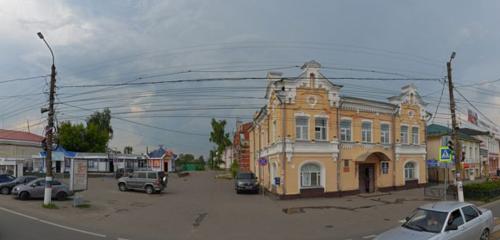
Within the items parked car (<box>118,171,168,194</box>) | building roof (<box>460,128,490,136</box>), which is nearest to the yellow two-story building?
parked car (<box>118,171,168,194</box>)

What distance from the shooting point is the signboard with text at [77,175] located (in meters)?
26.4

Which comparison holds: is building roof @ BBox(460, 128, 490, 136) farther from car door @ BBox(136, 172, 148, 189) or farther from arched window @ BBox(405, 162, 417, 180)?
car door @ BBox(136, 172, 148, 189)

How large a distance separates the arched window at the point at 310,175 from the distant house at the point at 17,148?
47.9m

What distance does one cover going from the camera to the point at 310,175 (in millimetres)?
32625

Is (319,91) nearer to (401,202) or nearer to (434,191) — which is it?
(401,202)

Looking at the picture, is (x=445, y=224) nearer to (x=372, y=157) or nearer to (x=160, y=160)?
(x=372, y=157)

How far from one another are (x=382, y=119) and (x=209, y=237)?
25.2 meters

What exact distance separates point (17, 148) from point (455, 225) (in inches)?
3054

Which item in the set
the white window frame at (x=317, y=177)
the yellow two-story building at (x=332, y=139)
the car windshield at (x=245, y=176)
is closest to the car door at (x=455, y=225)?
the yellow two-story building at (x=332, y=139)

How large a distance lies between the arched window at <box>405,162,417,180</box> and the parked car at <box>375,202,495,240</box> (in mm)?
27998

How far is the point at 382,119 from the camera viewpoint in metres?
36.9

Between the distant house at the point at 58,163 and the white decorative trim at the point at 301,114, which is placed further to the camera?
the distant house at the point at 58,163

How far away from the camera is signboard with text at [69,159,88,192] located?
26359 mm

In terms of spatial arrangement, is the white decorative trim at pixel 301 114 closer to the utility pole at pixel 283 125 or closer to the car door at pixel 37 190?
the utility pole at pixel 283 125
